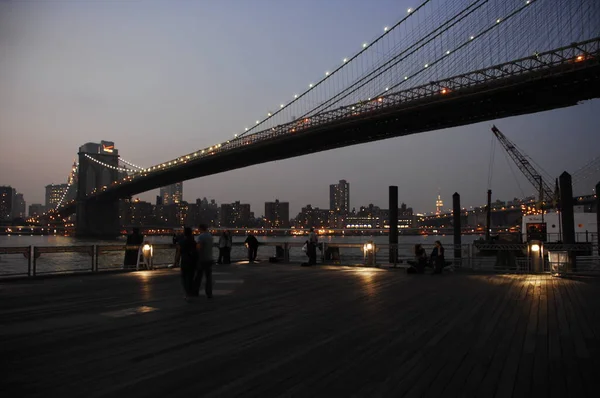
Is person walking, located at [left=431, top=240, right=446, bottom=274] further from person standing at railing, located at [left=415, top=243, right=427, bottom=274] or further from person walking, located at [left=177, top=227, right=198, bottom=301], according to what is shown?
person walking, located at [left=177, top=227, right=198, bottom=301]

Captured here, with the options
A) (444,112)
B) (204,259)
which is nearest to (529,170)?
(444,112)

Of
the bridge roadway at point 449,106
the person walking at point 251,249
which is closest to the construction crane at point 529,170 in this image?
the bridge roadway at point 449,106

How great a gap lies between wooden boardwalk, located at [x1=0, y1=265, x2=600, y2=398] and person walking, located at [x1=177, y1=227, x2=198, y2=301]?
1.02 feet

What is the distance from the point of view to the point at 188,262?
32.6ft

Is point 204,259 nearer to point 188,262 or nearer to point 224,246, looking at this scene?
point 188,262

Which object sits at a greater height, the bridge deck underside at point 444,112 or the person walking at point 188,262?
the bridge deck underside at point 444,112

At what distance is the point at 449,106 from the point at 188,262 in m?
36.7

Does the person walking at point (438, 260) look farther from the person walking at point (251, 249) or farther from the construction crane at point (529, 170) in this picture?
the construction crane at point (529, 170)

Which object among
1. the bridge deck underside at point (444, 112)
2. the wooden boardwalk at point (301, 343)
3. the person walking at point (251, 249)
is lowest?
the wooden boardwalk at point (301, 343)

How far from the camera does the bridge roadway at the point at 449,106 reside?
3575 centimetres

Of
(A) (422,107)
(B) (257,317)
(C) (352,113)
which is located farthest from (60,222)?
(B) (257,317)

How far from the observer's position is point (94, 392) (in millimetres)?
4180

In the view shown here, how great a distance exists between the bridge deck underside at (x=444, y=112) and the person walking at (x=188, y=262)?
34.0 m

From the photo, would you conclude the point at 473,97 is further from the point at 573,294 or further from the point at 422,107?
the point at 573,294
